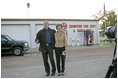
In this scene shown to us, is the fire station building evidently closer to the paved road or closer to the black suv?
the black suv

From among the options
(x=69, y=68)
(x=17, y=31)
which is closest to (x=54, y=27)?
(x=17, y=31)

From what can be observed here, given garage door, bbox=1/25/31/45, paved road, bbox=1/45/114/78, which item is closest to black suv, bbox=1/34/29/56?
paved road, bbox=1/45/114/78

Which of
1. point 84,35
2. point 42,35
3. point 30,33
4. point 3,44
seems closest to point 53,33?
point 42,35

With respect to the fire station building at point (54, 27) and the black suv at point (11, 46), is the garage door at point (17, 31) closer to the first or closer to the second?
the fire station building at point (54, 27)

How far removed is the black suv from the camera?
12.9m

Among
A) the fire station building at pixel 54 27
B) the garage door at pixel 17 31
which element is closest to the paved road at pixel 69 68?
the garage door at pixel 17 31

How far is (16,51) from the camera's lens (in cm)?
1318

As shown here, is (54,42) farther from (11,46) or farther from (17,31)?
(17,31)

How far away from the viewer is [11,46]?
13031 mm

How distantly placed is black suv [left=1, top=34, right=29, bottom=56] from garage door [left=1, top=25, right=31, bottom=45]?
6.40 meters

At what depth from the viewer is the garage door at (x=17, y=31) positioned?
1923cm

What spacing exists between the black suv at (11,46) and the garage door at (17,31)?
6401 mm

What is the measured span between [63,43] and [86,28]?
1677 cm

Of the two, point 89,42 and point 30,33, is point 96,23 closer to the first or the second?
point 89,42
